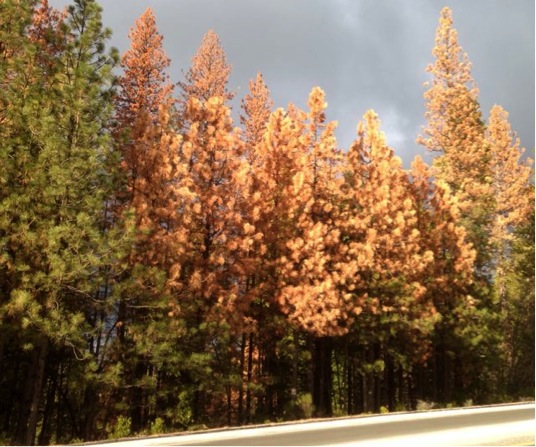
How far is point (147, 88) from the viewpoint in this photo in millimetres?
24125

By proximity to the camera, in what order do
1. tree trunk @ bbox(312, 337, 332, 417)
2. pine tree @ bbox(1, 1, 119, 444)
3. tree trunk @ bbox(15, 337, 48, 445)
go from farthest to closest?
tree trunk @ bbox(312, 337, 332, 417), tree trunk @ bbox(15, 337, 48, 445), pine tree @ bbox(1, 1, 119, 444)

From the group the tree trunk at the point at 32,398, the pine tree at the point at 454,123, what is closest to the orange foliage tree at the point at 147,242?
the tree trunk at the point at 32,398

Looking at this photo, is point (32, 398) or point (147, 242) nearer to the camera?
point (32, 398)

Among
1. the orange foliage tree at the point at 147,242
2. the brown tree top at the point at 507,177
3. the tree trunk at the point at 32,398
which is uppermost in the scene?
the brown tree top at the point at 507,177

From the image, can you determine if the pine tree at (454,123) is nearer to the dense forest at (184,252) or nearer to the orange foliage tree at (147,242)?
the dense forest at (184,252)

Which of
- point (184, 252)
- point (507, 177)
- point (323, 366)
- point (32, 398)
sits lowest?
point (32, 398)

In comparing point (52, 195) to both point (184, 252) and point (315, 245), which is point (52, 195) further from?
point (315, 245)

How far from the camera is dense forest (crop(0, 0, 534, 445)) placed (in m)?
11.5

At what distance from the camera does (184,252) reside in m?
15.1

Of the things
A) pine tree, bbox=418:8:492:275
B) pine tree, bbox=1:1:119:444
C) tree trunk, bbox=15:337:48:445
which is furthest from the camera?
pine tree, bbox=418:8:492:275

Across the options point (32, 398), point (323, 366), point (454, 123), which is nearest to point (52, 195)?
point (32, 398)

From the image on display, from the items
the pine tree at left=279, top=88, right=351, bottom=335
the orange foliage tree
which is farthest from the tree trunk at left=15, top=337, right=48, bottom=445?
the pine tree at left=279, top=88, right=351, bottom=335

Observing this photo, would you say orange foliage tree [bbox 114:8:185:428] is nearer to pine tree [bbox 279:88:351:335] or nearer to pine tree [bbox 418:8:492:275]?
pine tree [bbox 279:88:351:335]

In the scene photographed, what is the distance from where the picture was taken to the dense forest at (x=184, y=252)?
1153cm
